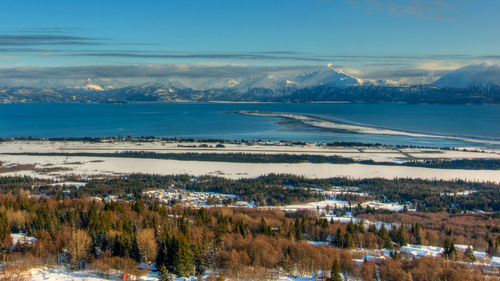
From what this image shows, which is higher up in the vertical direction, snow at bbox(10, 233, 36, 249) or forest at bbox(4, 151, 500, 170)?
snow at bbox(10, 233, 36, 249)

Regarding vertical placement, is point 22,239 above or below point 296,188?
above

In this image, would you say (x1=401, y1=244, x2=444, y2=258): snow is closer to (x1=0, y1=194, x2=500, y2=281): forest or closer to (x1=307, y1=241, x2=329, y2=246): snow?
(x1=0, y1=194, x2=500, y2=281): forest

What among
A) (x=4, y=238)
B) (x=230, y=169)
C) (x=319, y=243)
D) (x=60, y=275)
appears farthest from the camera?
(x=230, y=169)

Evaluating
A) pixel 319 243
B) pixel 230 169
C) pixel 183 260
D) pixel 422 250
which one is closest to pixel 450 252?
pixel 422 250

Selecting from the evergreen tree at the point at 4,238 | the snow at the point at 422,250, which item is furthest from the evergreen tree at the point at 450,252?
the evergreen tree at the point at 4,238

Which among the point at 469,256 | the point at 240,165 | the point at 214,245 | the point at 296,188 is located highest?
the point at 214,245

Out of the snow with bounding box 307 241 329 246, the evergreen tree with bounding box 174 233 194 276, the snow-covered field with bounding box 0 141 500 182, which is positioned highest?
the evergreen tree with bounding box 174 233 194 276

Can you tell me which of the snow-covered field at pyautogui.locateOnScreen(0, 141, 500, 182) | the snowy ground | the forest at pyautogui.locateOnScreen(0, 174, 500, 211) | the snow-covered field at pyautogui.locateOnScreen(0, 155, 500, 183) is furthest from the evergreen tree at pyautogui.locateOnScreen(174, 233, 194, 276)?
the snow-covered field at pyautogui.locateOnScreen(0, 141, 500, 182)

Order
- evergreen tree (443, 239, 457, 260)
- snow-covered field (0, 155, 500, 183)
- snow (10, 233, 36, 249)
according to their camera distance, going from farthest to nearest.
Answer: snow-covered field (0, 155, 500, 183), evergreen tree (443, 239, 457, 260), snow (10, 233, 36, 249)

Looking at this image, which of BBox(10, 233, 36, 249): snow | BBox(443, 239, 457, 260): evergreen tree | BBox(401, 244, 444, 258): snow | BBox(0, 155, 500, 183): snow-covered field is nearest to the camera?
BBox(10, 233, 36, 249): snow

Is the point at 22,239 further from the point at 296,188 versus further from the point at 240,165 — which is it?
the point at 240,165

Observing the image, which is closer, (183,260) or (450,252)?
A: (183,260)
